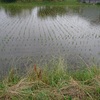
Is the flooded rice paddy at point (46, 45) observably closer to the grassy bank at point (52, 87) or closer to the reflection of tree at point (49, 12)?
the grassy bank at point (52, 87)

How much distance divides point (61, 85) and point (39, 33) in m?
8.09

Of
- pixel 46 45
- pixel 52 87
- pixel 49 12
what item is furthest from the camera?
pixel 49 12

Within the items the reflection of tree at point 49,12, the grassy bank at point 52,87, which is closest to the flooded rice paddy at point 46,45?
the grassy bank at point 52,87

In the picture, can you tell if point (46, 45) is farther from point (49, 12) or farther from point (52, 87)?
point (49, 12)

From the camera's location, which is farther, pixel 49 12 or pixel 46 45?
pixel 49 12

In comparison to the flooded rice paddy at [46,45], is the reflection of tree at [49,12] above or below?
below

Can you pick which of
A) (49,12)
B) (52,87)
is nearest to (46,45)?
(52,87)

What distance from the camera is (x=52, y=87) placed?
15.9 feet

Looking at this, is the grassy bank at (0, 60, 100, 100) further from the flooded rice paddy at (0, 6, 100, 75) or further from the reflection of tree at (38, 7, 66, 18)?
the reflection of tree at (38, 7, 66, 18)

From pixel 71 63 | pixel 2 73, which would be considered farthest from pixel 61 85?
pixel 71 63

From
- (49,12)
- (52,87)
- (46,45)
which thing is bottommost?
(49,12)

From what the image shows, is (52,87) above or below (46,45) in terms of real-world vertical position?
above

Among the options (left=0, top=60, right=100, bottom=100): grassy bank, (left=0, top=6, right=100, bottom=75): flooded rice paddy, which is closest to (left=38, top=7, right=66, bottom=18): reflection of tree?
(left=0, top=6, right=100, bottom=75): flooded rice paddy

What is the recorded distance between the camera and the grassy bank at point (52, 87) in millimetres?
4465
